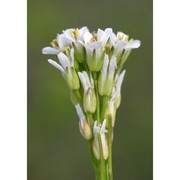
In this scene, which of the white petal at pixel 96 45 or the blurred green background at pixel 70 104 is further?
the blurred green background at pixel 70 104

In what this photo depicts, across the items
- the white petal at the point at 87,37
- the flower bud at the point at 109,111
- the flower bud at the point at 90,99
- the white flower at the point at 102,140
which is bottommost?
the white flower at the point at 102,140

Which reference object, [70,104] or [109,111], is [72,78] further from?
[70,104]

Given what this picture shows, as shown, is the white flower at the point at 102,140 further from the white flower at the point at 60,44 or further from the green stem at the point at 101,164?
the white flower at the point at 60,44

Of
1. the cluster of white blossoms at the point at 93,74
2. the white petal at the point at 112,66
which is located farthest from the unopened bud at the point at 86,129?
the white petal at the point at 112,66

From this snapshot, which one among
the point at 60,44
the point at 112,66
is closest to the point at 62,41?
the point at 60,44

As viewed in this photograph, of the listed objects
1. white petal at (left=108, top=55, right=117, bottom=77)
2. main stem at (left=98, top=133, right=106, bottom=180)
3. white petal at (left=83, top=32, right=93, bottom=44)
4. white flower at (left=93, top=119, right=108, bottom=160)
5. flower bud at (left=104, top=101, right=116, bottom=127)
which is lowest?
main stem at (left=98, top=133, right=106, bottom=180)

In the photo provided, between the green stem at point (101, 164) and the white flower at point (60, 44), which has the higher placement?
the white flower at point (60, 44)

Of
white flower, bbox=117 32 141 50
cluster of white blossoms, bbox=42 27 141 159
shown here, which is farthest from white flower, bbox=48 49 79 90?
white flower, bbox=117 32 141 50

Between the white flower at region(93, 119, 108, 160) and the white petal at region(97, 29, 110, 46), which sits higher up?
the white petal at region(97, 29, 110, 46)

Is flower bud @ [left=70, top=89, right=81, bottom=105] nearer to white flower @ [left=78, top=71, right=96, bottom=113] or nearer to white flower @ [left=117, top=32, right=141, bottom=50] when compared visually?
white flower @ [left=78, top=71, right=96, bottom=113]
